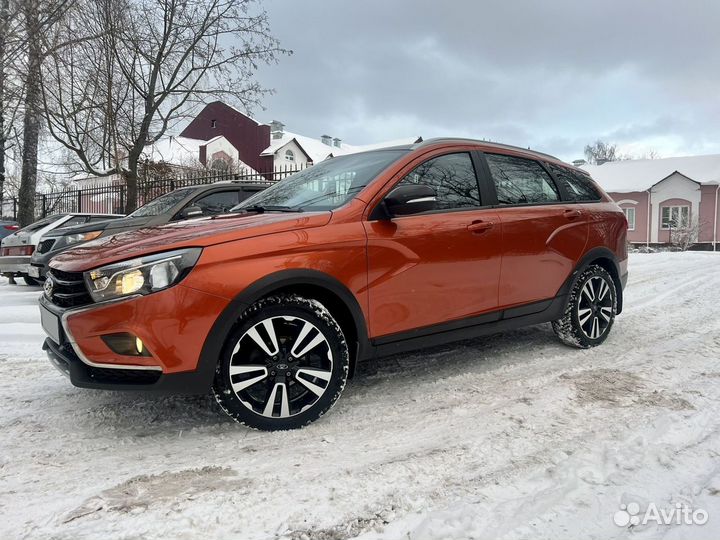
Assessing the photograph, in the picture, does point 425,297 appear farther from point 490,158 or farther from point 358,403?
→ point 490,158

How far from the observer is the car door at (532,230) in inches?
151

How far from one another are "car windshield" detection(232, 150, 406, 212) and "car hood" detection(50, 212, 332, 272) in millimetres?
302

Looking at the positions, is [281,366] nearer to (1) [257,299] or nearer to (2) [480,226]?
(1) [257,299]

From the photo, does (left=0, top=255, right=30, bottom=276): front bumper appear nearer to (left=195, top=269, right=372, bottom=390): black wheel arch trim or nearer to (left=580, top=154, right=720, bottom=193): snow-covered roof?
(left=195, top=269, right=372, bottom=390): black wheel arch trim

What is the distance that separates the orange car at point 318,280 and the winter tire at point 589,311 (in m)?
0.06

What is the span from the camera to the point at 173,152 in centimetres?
2684

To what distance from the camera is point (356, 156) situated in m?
3.91

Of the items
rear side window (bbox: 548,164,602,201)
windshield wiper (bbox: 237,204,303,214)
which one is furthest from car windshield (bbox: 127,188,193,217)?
rear side window (bbox: 548,164,602,201)

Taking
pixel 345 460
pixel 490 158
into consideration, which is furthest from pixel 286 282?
pixel 490 158

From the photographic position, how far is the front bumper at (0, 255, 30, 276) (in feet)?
29.1

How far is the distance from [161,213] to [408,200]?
493cm

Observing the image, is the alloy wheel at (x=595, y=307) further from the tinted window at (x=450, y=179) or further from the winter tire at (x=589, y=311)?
the tinted window at (x=450, y=179)

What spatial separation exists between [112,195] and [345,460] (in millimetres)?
16646

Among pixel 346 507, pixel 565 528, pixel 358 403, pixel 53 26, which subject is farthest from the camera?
pixel 53 26
